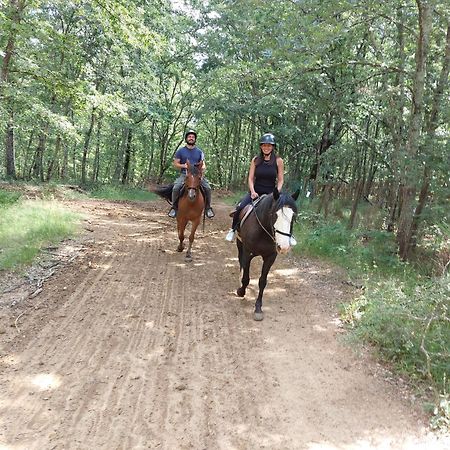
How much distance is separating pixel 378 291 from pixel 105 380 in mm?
4170

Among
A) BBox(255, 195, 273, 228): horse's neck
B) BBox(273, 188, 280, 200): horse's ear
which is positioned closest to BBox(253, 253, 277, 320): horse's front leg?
BBox(255, 195, 273, 228): horse's neck

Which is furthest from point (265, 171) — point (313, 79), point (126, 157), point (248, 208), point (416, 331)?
point (126, 157)

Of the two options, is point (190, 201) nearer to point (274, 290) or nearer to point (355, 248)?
point (274, 290)

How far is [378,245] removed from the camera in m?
9.45

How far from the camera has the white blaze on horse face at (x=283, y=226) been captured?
530 cm

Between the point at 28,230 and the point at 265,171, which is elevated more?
the point at 265,171

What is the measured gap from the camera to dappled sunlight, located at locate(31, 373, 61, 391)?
4.01m

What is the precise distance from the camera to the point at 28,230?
355 inches

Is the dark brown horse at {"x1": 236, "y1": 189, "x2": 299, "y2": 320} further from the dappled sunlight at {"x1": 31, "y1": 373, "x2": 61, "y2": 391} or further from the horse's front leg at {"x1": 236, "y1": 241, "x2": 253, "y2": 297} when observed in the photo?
the dappled sunlight at {"x1": 31, "y1": 373, "x2": 61, "y2": 391}

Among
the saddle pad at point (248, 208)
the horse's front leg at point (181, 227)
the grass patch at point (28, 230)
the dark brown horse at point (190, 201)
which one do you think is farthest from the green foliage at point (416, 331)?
the grass patch at point (28, 230)

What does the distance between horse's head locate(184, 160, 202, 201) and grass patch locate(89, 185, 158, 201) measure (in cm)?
1219

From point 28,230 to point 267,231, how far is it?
19.0 ft

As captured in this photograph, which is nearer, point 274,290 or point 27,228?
point 274,290

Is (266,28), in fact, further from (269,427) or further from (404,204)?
(269,427)
